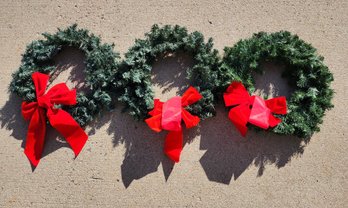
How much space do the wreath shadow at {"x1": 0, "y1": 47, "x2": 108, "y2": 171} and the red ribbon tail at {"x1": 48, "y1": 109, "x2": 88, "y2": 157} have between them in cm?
15

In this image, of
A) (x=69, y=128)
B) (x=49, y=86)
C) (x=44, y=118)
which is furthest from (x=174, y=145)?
(x=49, y=86)

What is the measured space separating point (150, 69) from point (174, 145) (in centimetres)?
64

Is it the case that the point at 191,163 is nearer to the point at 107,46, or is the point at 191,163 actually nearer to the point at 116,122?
the point at 116,122

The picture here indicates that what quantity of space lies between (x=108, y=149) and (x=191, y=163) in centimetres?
70

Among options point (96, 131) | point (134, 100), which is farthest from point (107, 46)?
point (96, 131)

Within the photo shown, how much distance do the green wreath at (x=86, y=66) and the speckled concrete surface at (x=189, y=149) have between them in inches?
5.4

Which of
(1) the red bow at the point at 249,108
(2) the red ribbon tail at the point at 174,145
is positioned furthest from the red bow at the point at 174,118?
(1) the red bow at the point at 249,108

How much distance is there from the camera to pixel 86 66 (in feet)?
10.4

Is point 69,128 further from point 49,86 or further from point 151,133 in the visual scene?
point 151,133

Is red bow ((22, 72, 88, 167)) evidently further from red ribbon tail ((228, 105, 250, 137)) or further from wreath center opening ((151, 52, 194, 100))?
red ribbon tail ((228, 105, 250, 137))

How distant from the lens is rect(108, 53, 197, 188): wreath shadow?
10.3ft

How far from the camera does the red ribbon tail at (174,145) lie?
302 centimetres

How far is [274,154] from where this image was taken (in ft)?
10.1

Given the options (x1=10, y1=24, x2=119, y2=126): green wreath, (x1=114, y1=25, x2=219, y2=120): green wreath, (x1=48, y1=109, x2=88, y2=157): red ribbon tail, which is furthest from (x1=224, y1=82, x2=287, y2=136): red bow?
(x1=48, y1=109, x2=88, y2=157): red ribbon tail
